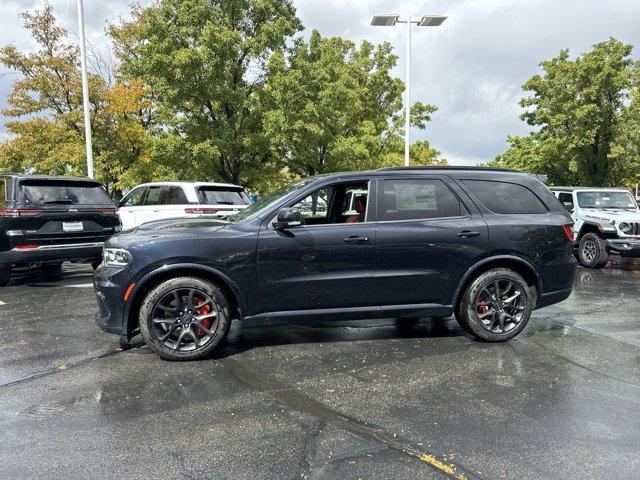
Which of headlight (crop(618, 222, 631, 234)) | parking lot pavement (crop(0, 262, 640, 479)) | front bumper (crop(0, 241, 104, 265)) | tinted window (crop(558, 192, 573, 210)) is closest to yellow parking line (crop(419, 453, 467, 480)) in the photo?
parking lot pavement (crop(0, 262, 640, 479))

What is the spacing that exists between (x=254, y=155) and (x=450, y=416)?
18.9 metres

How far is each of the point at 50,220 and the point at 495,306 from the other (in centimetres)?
727

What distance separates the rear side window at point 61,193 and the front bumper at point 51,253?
762 millimetres

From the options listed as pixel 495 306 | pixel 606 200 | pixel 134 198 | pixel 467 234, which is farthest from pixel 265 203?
pixel 606 200

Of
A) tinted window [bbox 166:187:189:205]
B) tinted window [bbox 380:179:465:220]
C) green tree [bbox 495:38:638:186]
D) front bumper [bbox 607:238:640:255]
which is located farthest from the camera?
green tree [bbox 495:38:638:186]

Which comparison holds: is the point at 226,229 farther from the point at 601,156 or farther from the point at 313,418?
the point at 601,156

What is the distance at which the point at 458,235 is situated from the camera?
512cm

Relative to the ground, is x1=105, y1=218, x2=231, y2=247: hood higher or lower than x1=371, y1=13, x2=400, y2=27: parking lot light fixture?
lower

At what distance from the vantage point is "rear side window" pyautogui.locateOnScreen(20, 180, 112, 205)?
27.3 feet

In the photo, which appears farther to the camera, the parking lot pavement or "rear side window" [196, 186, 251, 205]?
"rear side window" [196, 186, 251, 205]

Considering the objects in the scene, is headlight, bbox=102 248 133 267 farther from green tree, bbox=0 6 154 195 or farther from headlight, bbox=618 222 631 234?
green tree, bbox=0 6 154 195

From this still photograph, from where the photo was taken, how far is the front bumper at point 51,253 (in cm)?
820

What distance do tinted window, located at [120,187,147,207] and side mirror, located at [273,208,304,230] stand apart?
8870 mm

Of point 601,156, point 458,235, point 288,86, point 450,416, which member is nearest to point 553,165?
point 601,156
